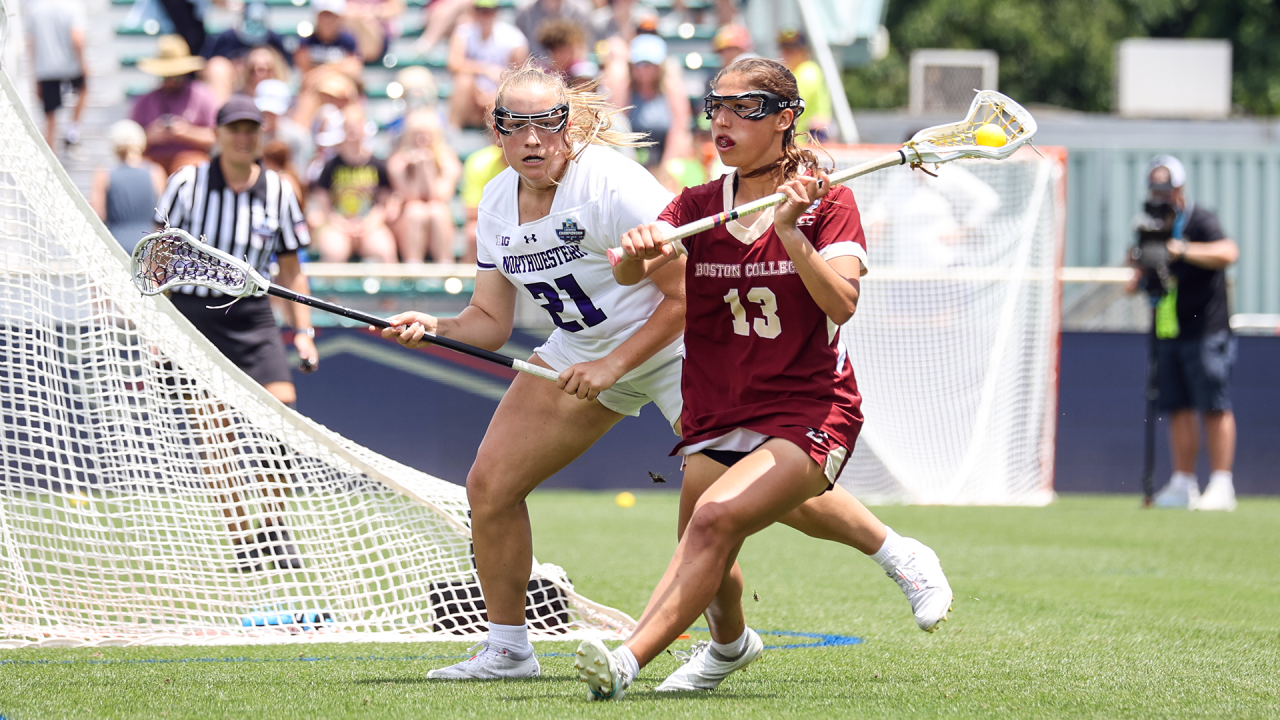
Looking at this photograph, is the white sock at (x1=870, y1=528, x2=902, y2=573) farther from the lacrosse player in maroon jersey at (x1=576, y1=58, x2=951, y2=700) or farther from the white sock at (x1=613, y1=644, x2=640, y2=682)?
the white sock at (x1=613, y1=644, x2=640, y2=682)

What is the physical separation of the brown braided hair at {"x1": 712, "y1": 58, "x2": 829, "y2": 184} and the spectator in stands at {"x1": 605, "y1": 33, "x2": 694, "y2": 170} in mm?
8219

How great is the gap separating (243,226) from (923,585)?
11.5 ft

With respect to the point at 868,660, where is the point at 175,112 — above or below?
above

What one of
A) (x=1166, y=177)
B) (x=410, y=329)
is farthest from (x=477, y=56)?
(x=410, y=329)

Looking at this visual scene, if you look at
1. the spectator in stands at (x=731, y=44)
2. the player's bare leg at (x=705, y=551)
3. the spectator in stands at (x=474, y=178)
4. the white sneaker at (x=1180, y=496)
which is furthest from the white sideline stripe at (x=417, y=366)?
the player's bare leg at (x=705, y=551)

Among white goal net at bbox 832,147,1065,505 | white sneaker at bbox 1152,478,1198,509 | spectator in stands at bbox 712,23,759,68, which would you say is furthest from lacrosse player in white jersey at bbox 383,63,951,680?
spectator in stands at bbox 712,23,759,68

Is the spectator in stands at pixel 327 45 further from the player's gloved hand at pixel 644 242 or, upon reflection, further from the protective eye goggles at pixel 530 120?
the player's gloved hand at pixel 644 242

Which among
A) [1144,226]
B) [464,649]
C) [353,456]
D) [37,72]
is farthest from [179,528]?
[37,72]

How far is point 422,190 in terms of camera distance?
1184 centimetres

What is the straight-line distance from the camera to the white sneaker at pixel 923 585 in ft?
14.2

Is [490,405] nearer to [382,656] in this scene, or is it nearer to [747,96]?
[382,656]

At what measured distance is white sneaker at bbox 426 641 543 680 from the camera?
4379mm

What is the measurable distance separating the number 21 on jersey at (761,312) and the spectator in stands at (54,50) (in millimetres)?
10693

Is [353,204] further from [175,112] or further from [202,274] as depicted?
[202,274]
